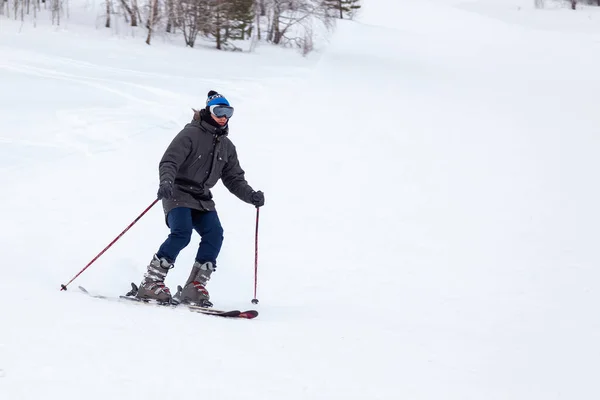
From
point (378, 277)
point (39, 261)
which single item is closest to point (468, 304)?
point (378, 277)

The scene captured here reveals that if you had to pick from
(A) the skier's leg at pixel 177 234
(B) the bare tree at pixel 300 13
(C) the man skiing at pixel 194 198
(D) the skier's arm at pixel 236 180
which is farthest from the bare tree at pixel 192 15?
(A) the skier's leg at pixel 177 234

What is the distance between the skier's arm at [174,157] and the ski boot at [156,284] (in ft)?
2.13

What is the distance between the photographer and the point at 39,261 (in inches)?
261

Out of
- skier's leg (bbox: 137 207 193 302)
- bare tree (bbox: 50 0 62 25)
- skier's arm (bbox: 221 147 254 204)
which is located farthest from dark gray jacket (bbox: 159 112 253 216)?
bare tree (bbox: 50 0 62 25)

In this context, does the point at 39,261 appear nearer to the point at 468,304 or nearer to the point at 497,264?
the point at 468,304

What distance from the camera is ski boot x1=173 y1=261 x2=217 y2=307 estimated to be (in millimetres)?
5848

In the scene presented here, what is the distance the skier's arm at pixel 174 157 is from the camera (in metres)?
5.43

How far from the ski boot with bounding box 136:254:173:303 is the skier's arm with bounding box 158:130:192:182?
25.6 inches

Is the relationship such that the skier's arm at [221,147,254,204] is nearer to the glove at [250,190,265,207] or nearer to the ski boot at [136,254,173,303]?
the glove at [250,190,265,207]

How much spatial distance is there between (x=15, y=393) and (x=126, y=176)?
671 centimetres

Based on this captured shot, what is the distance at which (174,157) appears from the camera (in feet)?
18.2

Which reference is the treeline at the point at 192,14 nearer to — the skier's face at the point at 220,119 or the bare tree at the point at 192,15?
the bare tree at the point at 192,15

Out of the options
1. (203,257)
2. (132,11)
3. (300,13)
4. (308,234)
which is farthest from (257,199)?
(300,13)

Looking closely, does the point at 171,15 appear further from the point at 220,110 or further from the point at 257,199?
the point at 220,110
